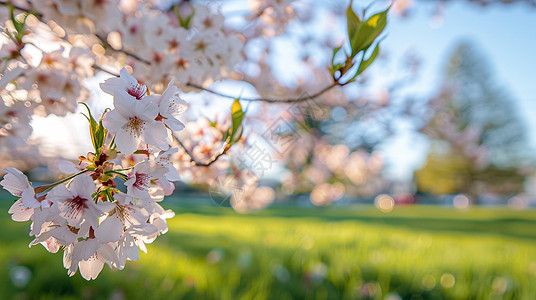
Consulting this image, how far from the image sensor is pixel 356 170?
5066 mm

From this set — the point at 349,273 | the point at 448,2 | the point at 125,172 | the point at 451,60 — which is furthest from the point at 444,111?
the point at 451,60

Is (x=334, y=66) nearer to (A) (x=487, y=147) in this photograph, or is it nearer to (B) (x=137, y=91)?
(B) (x=137, y=91)

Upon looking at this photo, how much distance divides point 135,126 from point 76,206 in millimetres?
146

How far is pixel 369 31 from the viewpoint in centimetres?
75

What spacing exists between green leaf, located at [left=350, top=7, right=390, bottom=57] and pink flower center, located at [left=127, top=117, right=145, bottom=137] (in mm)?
465

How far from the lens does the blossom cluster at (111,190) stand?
0.54 m

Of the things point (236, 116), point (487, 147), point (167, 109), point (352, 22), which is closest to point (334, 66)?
point (352, 22)

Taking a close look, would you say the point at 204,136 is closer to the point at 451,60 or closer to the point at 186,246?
the point at 186,246

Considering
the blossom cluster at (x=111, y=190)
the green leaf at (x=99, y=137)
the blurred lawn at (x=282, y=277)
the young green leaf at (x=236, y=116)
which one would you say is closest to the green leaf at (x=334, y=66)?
the young green leaf at (x=236, y=116)

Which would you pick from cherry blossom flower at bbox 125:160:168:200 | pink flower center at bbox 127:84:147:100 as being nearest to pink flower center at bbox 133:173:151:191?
cherry blossom flower at bbox 125:160:168:200

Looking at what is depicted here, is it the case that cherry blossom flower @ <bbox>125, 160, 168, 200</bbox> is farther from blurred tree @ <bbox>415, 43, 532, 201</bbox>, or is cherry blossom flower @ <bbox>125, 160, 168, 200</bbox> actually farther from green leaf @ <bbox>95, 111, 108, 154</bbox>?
blurred tree @ <bbox>415, 43, 532, 201</bbox>

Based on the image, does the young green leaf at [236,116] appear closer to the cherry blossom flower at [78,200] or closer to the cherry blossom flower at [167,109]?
the cherry blossom flower at [167,109]

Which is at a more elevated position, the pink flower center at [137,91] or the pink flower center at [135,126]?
the pink flower center at [137,91]

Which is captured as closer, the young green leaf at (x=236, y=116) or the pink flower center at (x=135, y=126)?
the pink flower center at (x=135, y=126)
